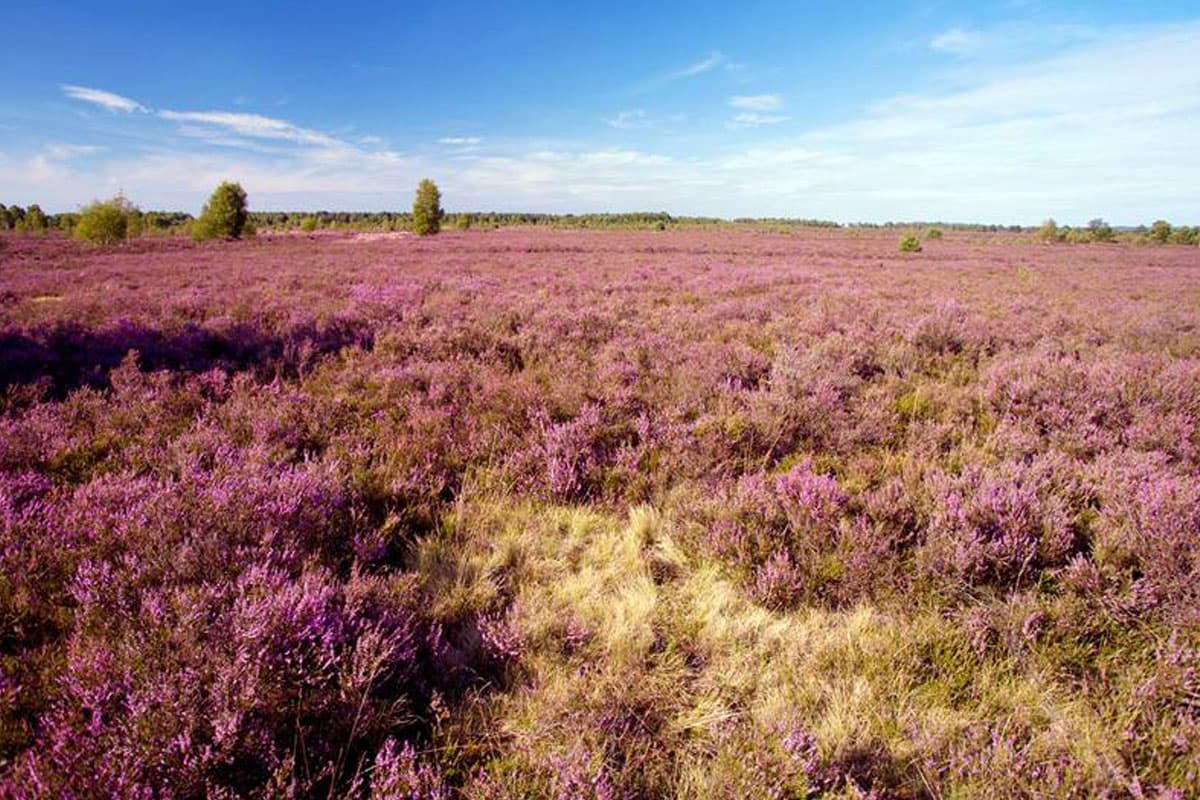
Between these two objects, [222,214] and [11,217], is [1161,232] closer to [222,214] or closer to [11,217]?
[222,214]

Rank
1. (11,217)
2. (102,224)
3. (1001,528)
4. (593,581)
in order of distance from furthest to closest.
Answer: (11,217), (102,224), (1001,528), (593,581)

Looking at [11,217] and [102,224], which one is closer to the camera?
[102,224]

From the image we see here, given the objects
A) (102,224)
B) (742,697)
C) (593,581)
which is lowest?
(742,697)

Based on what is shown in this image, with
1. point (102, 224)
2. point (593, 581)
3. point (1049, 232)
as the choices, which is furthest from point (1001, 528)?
point (1049, 232)

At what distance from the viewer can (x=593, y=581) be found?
331 centimetres

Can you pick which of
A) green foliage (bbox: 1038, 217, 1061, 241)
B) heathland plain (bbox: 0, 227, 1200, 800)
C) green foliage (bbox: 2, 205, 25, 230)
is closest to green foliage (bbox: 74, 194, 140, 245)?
heathland plain (bbox: 0, 227, 1200, 800)

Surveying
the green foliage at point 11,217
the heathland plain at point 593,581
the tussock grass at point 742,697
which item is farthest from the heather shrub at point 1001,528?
the green foliage at point 11,217

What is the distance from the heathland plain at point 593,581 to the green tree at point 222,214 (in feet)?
187

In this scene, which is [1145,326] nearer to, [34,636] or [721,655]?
[721,655]

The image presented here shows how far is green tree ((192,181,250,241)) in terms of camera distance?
51906mm

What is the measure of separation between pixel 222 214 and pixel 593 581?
210ft

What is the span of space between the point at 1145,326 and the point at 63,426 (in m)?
17.2

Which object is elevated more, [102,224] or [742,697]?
[102,224]

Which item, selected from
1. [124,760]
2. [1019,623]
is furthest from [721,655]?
[124,760]
